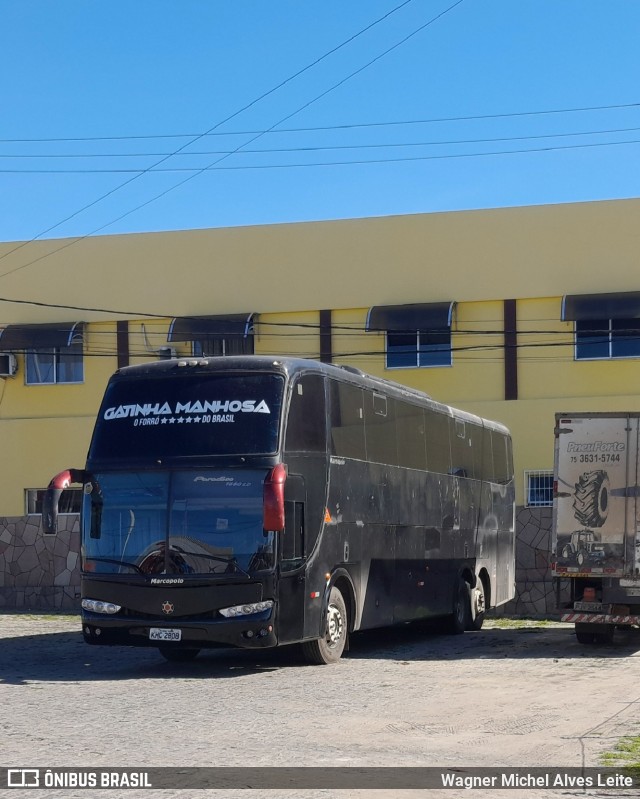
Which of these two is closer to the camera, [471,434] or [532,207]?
[471,434]

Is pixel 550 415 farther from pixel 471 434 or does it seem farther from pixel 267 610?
pixel 267 610

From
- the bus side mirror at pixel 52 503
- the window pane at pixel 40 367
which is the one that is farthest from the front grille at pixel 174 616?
the window pane at pixel 40 367

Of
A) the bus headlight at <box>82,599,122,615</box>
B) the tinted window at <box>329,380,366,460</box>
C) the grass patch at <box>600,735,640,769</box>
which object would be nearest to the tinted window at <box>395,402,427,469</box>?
the tinted window at <box>329,380,366,460</box>

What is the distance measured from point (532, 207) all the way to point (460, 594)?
43.2 feet

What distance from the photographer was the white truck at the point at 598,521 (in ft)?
61.0

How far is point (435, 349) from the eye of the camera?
3281 centimetres

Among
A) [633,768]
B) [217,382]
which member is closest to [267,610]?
[217,382]

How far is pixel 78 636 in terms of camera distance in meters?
21.8

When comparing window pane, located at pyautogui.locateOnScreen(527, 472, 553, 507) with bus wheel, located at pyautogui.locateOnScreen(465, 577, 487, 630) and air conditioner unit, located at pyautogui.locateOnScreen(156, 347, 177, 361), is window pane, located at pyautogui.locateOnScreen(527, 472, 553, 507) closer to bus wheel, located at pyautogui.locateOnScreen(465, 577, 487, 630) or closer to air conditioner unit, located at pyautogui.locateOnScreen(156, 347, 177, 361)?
bus wheel, located at pyautogui.locateOnScreen(465, 577, 487, 630)

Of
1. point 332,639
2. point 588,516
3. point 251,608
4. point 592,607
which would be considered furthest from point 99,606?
point 588,516

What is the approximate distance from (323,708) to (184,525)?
147 inches

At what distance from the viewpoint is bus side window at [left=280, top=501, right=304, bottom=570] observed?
603 inches

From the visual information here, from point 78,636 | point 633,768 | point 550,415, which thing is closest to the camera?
point 633,768

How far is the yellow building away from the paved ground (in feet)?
40.6
